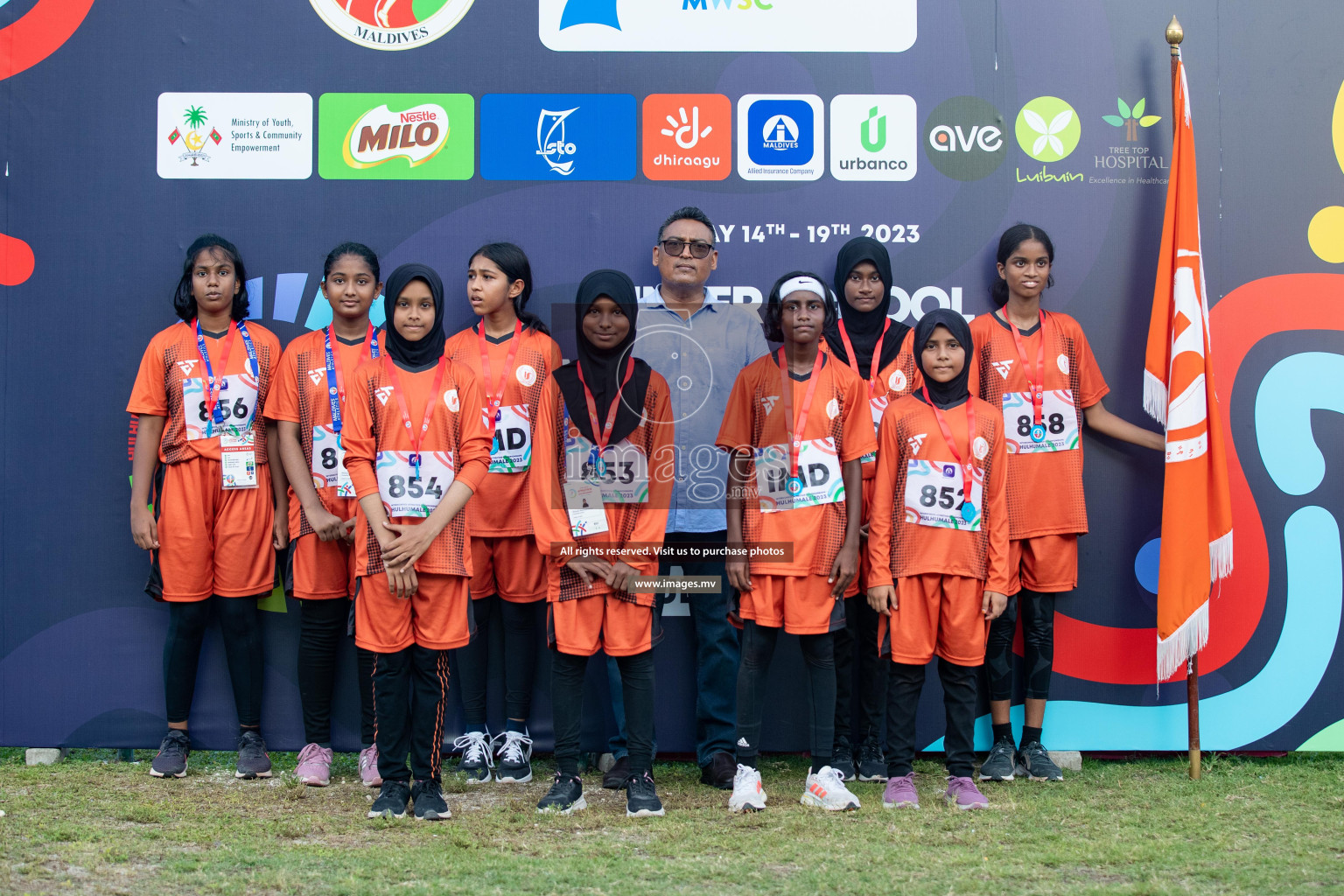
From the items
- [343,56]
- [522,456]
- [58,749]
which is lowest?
[58,749]

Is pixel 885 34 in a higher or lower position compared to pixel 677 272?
higher

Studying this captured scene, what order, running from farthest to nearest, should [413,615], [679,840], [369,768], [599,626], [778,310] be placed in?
[369,768]
[778,310]
[599,626]
[413,615]
[679,840]

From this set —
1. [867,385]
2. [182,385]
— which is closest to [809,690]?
[867,385]

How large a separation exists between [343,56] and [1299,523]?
14.3 feet

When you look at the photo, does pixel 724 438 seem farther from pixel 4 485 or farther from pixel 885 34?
pixel 4 485

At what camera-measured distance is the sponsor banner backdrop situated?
4.17 meters

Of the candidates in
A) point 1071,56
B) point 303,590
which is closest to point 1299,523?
point 1071,56

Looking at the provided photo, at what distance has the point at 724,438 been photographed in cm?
363

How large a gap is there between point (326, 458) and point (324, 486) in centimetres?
11

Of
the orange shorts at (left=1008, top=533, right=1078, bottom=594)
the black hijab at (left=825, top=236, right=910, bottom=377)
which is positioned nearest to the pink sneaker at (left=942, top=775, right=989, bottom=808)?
the orange shorts at (left=1008, top=533, right=1078, bottom=594)

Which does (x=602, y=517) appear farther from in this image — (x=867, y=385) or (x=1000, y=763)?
(x=1000, y=763)

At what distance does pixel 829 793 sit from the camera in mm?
3443

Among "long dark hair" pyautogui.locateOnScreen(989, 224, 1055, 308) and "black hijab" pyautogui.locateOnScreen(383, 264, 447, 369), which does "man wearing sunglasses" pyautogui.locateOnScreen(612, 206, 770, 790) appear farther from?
"long dark hair" pyautogui.locateOnScreen(989, 224, 1055, 308)

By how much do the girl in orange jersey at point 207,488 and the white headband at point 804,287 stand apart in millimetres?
1993
